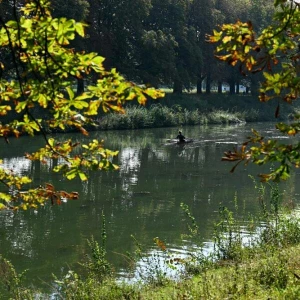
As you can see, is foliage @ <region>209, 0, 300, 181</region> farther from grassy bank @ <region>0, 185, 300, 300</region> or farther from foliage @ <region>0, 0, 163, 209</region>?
grassy bank @ <region>0, 185, 300, 300</region>

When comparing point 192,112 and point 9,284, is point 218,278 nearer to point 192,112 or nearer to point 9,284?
point 9,284

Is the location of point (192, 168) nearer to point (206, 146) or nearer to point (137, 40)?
point (206, 146)

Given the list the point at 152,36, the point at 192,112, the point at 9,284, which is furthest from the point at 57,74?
the point at 192,112

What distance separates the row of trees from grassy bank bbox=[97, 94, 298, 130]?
2.25 metres

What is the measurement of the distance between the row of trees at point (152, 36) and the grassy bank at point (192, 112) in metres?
2.25

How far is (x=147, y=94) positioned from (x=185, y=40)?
58.8m

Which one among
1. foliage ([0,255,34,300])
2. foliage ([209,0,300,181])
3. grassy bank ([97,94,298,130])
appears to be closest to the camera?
foliage ([209,0,300,181])

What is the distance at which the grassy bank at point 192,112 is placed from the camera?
153ft

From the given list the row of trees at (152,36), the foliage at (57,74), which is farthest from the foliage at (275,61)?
the row of trees at (152,36)

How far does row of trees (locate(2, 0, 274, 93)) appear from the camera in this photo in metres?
53.2

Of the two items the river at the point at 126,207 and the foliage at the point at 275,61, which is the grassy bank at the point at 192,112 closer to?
the river at the point at 126,207

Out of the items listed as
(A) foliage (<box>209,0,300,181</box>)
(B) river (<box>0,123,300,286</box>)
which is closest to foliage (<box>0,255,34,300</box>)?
(B) river (<box>0,123,300,286</box>)

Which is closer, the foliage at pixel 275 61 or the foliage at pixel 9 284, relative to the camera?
the foliage at pixel 275 61

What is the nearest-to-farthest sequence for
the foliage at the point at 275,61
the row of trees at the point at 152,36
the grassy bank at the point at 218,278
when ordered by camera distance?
the foliage at the point at 275,61 → the grassy bank at the point at 218,278 → the row of trees at the point at 152,36
